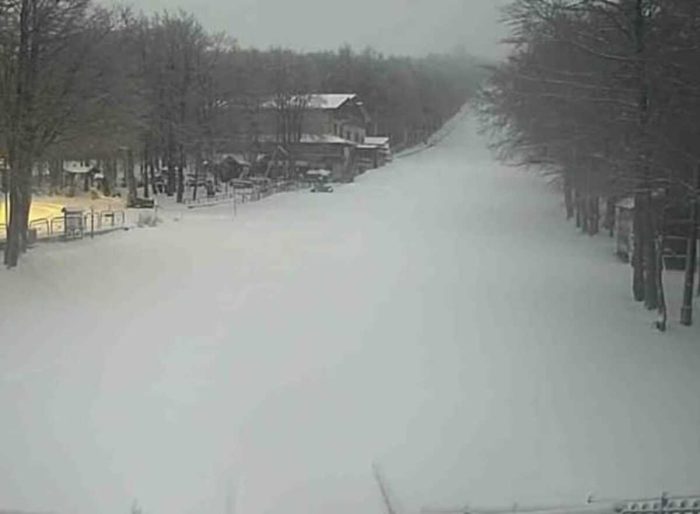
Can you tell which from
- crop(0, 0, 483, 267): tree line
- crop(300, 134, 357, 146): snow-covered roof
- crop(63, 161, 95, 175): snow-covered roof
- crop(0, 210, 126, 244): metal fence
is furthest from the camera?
crop(300, 134, 357, 146): snow-covered roof

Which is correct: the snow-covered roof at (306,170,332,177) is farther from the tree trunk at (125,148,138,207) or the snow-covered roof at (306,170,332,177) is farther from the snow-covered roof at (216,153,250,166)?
the tree trunk at (125,148,138,207)

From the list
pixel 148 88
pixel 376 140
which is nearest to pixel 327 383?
pixel 148 88

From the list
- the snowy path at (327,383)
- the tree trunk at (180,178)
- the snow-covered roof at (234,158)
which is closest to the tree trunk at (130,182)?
the tree trunk at (180,178)

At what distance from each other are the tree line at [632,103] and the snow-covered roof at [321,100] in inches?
1133

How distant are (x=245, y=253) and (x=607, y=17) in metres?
7.95

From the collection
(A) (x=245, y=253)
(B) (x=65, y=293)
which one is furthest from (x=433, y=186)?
(B) (x=65, y=293)

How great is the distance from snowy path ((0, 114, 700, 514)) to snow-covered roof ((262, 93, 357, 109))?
2864 centimetres

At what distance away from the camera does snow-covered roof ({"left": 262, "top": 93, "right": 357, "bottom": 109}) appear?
45181 mm

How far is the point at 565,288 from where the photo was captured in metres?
14.4

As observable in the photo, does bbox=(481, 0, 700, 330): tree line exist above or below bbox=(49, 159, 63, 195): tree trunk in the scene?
above

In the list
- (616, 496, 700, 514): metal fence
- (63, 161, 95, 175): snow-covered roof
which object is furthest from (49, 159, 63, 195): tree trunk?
(616, 496, 700, 514): metal fence

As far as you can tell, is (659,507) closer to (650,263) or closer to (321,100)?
(650,263)

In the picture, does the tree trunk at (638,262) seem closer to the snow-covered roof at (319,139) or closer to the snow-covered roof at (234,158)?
the snow-covered roof at (234,158)

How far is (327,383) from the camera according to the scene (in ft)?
28.3
